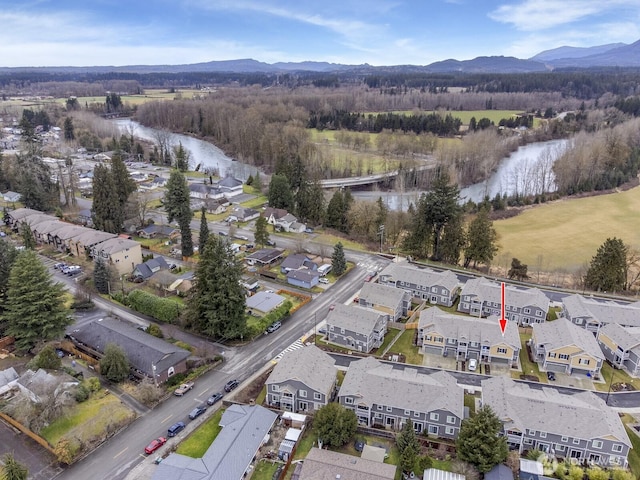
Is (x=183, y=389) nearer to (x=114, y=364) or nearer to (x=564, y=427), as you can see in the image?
(x=114, y=364)

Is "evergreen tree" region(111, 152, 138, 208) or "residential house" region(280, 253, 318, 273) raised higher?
"evergreen tree" region(111, 152, 138, 208)

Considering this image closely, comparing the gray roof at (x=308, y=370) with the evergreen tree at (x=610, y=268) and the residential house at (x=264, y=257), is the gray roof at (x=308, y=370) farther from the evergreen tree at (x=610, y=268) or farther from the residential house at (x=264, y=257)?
the evergreen tree at (x=610, y=268)

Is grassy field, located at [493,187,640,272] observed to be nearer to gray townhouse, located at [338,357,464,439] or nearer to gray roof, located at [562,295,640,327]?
gray roof, located at [562,295,640,327]

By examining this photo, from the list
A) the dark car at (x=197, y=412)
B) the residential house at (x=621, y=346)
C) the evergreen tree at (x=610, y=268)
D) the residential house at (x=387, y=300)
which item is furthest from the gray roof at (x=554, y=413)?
the evergreen tree at (x=610, y=268)

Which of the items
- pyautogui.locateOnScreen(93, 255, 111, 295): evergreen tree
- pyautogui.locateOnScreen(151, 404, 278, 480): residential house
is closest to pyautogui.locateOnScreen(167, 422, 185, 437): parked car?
pyautogui.locateOnScreen(151, 404, 278, 480): residential house

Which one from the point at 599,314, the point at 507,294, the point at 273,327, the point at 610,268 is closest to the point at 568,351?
the point at 599,314

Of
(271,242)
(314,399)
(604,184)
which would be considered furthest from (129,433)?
(604,184)
